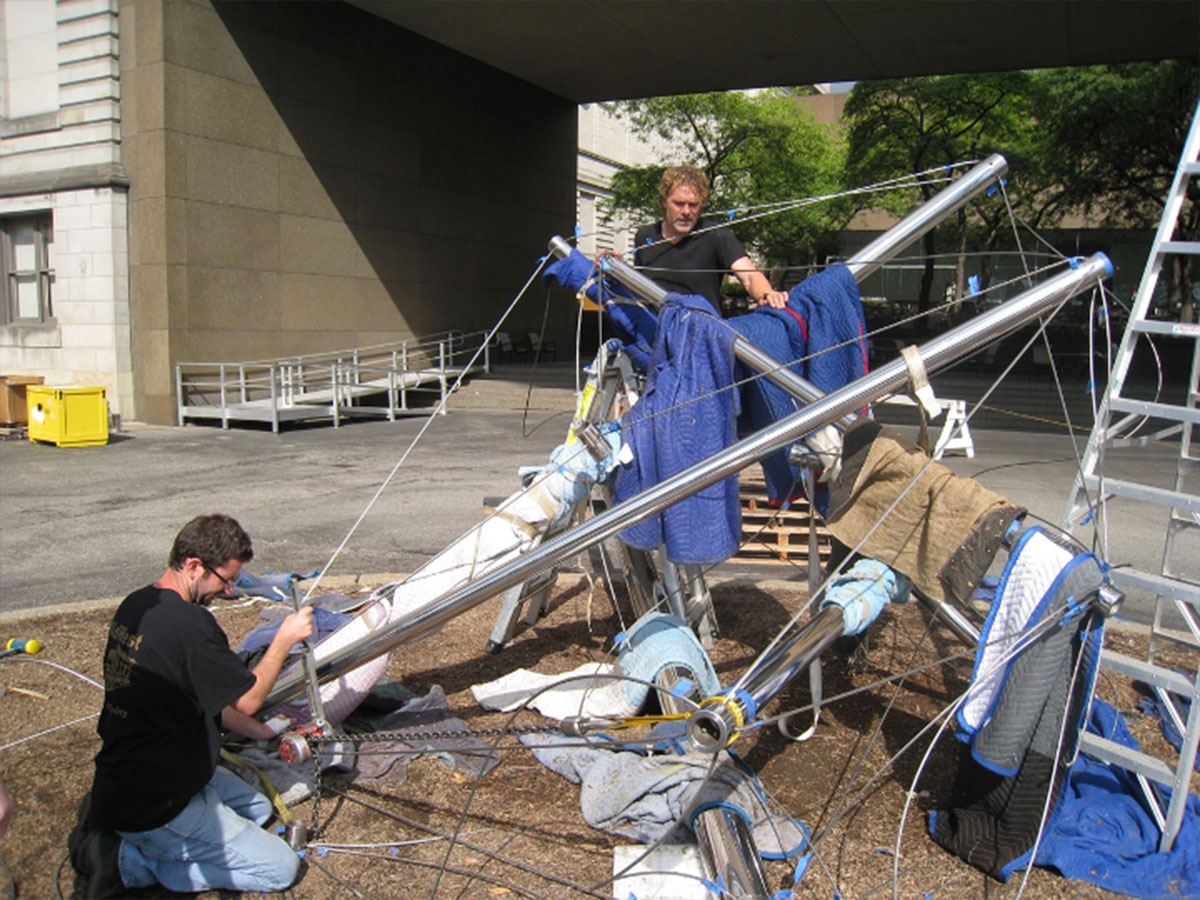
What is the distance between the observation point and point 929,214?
13.8 ft

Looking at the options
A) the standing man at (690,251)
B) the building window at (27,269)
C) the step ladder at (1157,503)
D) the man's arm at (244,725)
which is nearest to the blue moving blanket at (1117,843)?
the step ladder at (1157,503)

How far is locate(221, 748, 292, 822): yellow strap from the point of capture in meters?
3.21

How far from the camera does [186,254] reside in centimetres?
1511

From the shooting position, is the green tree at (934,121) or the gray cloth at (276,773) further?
the green tree at (934,121)

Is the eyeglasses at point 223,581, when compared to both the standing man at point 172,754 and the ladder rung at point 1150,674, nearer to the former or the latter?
the standing man at point 172,754

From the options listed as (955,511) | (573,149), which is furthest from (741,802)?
(573,149)

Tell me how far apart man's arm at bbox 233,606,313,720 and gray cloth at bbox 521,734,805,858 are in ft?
2.93

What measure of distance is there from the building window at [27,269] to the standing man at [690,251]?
15202 millimetres

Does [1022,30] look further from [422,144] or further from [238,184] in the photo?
[238,184]

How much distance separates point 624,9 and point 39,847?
54.0ft

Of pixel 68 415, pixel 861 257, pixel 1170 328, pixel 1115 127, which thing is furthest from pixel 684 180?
pixel 1115 127

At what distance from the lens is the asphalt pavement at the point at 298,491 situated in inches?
262

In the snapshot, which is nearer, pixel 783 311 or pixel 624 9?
pixel 783 311

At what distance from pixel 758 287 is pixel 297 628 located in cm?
251
